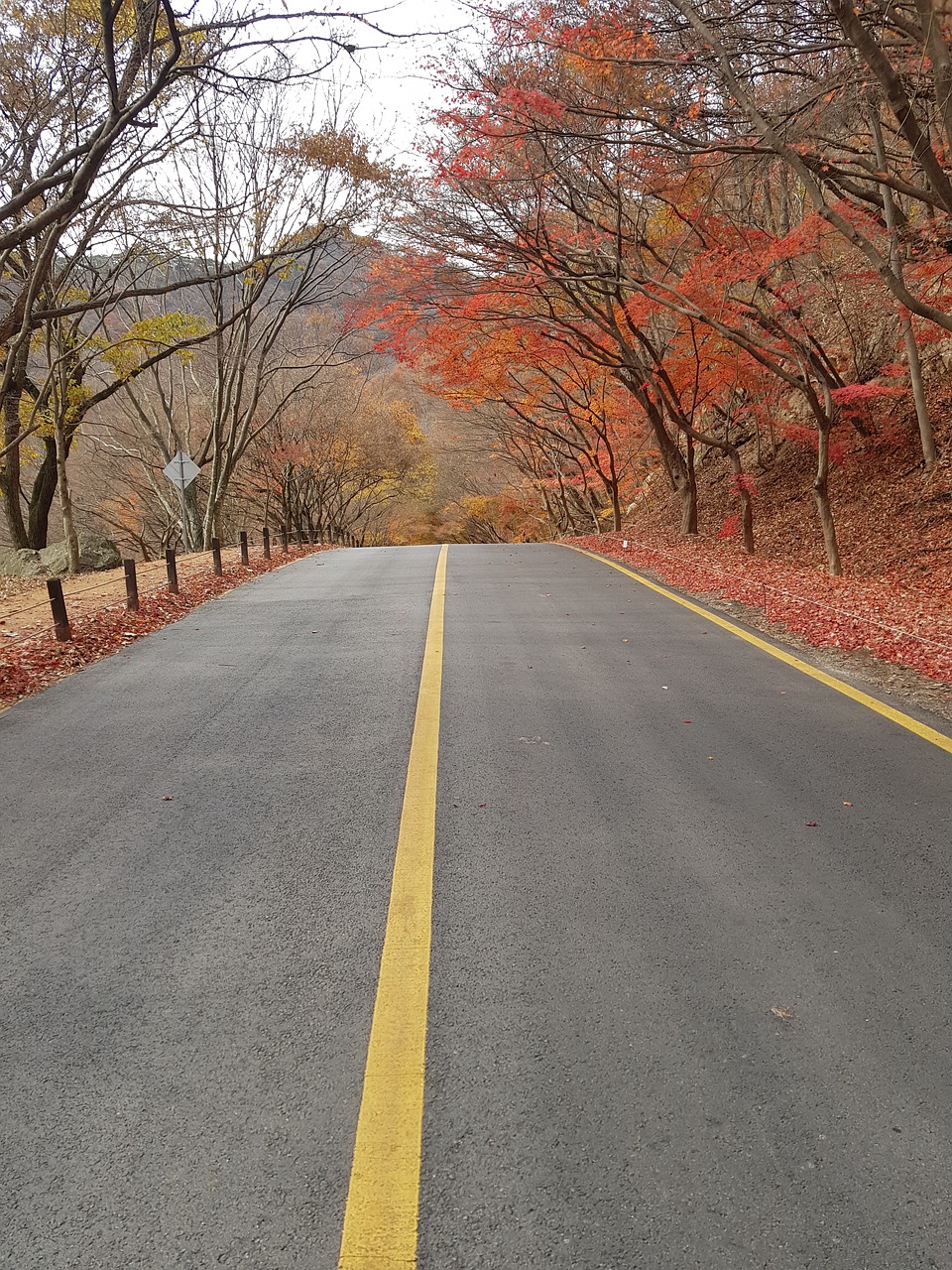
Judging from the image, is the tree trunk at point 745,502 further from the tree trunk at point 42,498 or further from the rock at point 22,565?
the tree trunk at point 42,498

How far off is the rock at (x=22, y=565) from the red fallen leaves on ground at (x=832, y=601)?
1258 centimetres

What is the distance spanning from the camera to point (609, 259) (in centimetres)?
1441

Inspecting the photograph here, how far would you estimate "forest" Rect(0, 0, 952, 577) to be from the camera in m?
8.14

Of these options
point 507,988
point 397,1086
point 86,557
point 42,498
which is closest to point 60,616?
point 507,988

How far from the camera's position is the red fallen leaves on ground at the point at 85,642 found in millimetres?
7129

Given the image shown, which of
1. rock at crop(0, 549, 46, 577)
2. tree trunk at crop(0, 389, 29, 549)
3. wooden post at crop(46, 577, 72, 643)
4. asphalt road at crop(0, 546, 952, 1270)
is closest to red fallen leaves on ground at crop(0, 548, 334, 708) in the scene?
wooden post at crop(46, 577, 72, 643)

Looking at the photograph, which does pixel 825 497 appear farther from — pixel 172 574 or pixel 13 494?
pixel 13 494

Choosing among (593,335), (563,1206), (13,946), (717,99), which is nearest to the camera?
(563,1206)

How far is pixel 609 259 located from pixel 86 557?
42.1ft

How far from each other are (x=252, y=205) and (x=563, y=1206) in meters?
17.5

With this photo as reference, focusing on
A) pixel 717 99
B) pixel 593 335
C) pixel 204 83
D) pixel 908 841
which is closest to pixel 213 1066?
pixel 908 841

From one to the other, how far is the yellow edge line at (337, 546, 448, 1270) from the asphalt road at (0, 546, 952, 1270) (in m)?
0.04

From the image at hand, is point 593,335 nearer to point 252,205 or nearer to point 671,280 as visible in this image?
point 671,280

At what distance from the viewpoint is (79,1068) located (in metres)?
2.28
